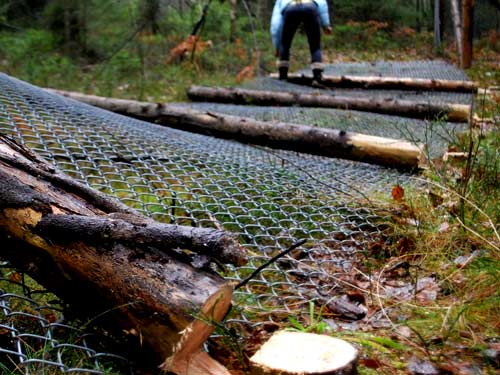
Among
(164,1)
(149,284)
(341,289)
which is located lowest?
(341,289)

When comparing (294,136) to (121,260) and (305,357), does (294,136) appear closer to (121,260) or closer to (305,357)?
(121,260)

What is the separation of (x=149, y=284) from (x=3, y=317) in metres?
0.63

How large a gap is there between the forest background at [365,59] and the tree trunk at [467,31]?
463mm

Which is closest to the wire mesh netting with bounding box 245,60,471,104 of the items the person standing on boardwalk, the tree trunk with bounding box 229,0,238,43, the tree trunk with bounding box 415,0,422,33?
the person standing on boardwalk

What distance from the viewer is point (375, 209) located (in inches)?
121

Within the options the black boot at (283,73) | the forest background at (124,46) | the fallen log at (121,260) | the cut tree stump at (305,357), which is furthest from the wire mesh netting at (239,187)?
the black boot at (283,73)

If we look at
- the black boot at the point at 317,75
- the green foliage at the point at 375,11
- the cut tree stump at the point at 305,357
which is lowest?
the cut tree stump at the point at 305,357

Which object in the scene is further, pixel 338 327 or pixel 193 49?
pixel 193 49

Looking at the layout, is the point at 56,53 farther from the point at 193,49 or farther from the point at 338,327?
the point at 338,327

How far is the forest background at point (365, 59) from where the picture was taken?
1689 millimetres

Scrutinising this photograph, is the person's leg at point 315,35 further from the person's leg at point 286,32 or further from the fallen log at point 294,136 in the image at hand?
the fallen log at point 294,136

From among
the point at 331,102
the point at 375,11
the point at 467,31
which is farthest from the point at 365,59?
the point at 331,102

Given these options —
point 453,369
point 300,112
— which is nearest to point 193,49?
point 300,112

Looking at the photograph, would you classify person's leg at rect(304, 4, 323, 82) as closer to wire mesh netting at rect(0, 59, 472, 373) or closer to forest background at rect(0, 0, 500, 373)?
forest background at rect(0, 0, 500, 373)
